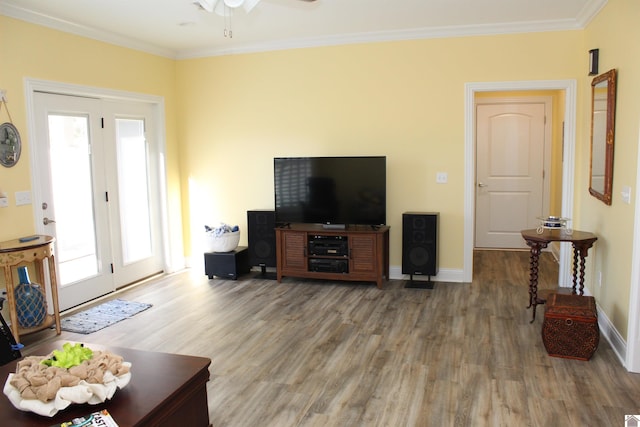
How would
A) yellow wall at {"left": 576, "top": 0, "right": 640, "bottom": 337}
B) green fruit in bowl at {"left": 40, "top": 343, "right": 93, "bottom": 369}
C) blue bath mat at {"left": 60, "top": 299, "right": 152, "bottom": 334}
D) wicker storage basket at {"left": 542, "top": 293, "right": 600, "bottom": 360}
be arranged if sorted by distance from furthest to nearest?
blue bath mat at {"left": 60, "top": 299, "right": 152, "bottom": 334} → wicker storage basket at {"left": 542, "top": 293, "right": 600, "bottom": 360} → yellow wall at {"left": 576, "top": 0, "right": 640, "bottom": 337} → green fruit in bowl at {"left": 40, "top": 343, "right": 93, "bottom": 369}

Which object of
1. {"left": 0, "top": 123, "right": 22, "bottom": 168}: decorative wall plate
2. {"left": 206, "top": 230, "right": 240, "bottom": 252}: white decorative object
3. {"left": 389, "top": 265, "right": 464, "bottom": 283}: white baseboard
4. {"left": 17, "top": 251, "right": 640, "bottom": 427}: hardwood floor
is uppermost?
{"left": 0, "top": 123, "right": 22, "bottom": 168}: decorative wall plate

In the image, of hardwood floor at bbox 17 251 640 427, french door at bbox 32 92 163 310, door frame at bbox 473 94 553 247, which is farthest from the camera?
door frame at bbox 473 94 553 247

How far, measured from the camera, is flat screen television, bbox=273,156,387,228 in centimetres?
545

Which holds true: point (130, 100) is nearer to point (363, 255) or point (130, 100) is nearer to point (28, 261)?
point (28, 261)

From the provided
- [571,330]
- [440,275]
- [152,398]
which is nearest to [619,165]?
[571,330]

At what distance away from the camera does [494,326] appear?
4.31 metres

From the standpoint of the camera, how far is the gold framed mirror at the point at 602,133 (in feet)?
12.7

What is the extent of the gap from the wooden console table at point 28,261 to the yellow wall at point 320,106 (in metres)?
0.32

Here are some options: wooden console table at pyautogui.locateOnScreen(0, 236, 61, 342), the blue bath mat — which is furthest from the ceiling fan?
the blue bath mat

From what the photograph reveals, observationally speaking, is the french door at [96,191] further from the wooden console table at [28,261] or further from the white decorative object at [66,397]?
the white decorative object at [66,397]

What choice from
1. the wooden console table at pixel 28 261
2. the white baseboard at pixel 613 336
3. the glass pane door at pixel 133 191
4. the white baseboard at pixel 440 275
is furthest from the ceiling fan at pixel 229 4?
the white baseboard at pixel 440 275

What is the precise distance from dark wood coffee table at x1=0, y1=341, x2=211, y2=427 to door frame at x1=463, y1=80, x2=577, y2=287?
12.3 feet

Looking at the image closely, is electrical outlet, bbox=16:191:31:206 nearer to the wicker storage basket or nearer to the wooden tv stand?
the wooden tv stand

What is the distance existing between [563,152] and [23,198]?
5.19m
